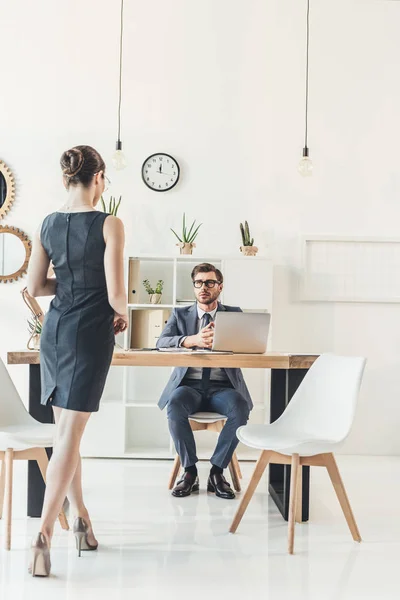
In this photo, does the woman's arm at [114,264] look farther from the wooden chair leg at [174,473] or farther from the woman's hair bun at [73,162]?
the wooden chair leg at [174,473]

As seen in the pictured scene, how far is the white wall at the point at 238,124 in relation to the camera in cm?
548

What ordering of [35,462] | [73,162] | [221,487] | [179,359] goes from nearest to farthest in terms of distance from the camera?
[73,162], [179,359], [35,462], [221,487]

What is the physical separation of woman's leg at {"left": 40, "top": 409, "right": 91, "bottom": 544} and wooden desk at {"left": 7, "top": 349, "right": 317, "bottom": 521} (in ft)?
1.95

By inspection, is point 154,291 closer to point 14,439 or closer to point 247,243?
point 247,243

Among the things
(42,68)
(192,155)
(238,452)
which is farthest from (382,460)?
(42,68)

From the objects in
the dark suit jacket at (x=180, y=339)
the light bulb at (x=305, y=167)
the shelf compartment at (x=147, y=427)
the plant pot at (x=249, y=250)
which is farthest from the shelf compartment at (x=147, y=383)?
the light bulb at (x=305, y=167)

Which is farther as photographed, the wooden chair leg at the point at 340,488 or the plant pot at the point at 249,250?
the plant pot at the point at 249,250

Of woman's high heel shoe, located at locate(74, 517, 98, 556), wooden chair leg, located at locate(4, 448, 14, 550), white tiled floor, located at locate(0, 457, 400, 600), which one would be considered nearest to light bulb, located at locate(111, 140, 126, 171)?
white tiled floor, located at locate(0, 457, 400, 600)

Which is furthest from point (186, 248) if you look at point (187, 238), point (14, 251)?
point (14, 251)

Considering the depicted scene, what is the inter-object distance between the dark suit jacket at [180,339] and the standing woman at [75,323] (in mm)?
1319

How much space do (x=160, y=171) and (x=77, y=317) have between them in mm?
3098

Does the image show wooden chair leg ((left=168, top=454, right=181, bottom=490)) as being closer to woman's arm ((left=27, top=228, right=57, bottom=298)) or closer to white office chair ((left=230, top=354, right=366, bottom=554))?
white office chair ((left=230, top=354, right=366, bottom=554))

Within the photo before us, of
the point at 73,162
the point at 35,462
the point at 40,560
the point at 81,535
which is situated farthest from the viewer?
the point at 35,462

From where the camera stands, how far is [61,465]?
2.55 meters
